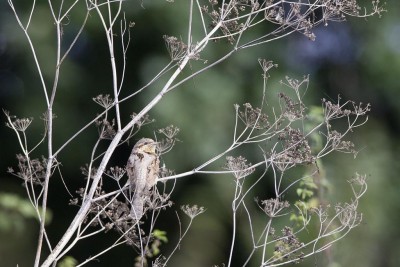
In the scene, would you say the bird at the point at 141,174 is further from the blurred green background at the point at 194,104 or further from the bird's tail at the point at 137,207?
the blurred green background at the point at 194,104

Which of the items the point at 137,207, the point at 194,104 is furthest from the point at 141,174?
the point at 194,104

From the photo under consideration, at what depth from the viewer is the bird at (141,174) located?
229 inches

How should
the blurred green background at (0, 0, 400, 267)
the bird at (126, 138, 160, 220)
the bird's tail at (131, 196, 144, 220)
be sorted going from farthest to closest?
1. the blurred green background at (0, 0, 400, 267)
2. the bird at (126, 138, 160, 220)
3. the bird's tail at (131, 196, 144, 220)

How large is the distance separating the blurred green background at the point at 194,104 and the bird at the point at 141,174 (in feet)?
10.3

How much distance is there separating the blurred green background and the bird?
3.13m

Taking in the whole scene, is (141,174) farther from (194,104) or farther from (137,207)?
(194,104)

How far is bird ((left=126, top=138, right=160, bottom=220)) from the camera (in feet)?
19.1

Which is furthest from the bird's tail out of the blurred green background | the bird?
the blurred green background

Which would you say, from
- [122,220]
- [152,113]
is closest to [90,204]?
[122,220]

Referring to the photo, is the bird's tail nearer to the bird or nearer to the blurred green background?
the bird

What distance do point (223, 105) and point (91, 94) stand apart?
1771 millimetres

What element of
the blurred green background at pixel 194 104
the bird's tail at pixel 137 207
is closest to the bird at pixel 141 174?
the bird's tail at pixel 137 207

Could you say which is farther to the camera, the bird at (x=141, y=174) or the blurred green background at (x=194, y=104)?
the blurred green background at (x=194, y=104)

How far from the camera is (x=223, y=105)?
11.0 meters
